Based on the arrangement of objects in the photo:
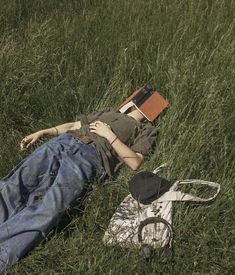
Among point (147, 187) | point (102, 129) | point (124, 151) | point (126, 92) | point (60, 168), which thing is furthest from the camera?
point (126, 92)

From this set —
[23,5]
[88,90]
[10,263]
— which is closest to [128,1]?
[23,5]

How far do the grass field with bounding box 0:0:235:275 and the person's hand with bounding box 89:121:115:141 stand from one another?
11.2 inches

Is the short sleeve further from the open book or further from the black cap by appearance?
the black cap

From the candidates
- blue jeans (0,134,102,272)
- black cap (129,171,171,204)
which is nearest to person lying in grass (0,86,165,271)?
blue jeans (0,134,102,272)

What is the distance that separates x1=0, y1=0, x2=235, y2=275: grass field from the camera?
3.08 meters

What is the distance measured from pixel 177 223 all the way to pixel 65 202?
735mm

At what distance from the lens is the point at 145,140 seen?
3906 millimetres

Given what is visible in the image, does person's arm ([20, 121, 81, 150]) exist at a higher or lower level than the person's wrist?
higher

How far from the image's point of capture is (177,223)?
329 cm

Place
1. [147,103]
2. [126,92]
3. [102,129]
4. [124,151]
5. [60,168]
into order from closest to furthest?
[60,168] → [124,151] → [102,129] → [147,103] → [126,92]

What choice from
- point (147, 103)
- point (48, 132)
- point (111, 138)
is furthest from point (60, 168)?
point (147, 103)

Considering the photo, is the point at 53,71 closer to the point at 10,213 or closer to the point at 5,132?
the point at 5,132

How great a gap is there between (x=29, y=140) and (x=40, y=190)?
0.59 m

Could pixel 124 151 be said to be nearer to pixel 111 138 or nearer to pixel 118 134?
pixel 111 138
